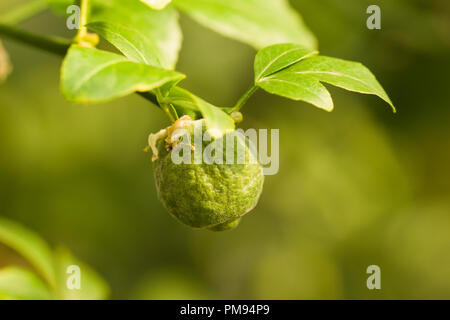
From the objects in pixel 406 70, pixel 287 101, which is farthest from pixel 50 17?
pixel 406 70

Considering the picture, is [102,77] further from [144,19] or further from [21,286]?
[21,286]

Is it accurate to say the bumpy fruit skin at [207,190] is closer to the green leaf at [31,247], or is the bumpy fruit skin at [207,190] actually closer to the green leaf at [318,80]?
the green leaf at [318,80]

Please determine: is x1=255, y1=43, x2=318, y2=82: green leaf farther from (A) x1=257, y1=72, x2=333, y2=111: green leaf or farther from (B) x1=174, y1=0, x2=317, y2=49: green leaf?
(B) x1=174, y1=0, x2=317, y2=49: green leaf

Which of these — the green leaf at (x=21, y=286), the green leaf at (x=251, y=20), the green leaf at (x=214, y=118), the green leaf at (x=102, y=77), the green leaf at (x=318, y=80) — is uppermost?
the green leaf at (x=251, y=20)

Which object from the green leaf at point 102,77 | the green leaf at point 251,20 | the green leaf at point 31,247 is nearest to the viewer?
the green leaf at point 102,77

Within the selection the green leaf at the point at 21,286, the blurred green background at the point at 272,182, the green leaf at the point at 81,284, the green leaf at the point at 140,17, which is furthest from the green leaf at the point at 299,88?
the blurred green background at the point at 272,182

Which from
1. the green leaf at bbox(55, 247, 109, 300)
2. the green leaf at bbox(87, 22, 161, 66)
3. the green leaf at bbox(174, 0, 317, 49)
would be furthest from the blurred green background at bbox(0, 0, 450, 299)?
the green leaf at bbox(87, 22, 161, 66)
